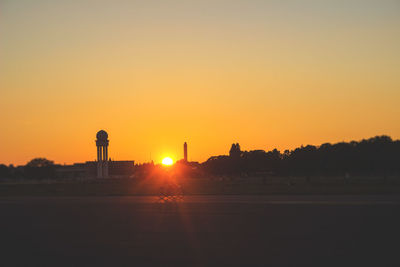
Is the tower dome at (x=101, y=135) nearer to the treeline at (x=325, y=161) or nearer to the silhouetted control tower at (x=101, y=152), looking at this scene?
the silhouetted control tower at (x=101, y=152)

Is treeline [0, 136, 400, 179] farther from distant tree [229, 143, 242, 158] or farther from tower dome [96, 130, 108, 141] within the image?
tower dome [96, 130, 108, 141]

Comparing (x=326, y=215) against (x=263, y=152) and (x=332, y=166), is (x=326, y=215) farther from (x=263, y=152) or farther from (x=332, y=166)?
(x=263, y=152)

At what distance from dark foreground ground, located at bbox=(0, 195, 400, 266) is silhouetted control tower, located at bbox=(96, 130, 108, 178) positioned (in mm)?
137257

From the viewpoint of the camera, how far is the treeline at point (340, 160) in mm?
109062

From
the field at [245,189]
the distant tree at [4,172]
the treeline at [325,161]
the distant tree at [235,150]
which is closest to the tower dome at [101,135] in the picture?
the treeline at [325,161]

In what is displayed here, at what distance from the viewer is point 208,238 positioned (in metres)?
19.2

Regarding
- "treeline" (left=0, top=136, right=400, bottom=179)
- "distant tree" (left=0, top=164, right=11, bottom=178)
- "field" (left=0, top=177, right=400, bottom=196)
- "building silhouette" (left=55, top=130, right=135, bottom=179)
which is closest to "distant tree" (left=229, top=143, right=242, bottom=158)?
"treeline" (left=0, top=136, right=400, bottom=179)

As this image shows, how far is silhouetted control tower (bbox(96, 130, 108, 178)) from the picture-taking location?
166 m

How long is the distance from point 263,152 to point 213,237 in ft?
457

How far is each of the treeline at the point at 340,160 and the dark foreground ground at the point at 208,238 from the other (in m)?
76.4

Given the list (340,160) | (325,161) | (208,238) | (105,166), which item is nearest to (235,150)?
(105,166)

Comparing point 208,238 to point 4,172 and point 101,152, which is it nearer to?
point 101,152

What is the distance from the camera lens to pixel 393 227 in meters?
21.3

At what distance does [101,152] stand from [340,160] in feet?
281
